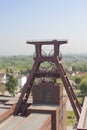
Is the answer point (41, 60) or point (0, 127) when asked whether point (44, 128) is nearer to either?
point (0, 127)

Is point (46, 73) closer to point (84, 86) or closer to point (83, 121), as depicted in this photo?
point (83, 121)

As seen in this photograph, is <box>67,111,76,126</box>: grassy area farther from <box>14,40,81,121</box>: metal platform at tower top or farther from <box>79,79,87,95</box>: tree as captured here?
<box>79,79,87,95</box>: tree

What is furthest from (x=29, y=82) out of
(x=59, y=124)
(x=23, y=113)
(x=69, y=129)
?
(x=69, y=129)

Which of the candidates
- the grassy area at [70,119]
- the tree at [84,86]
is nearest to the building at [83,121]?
the grassy area at [70,119]

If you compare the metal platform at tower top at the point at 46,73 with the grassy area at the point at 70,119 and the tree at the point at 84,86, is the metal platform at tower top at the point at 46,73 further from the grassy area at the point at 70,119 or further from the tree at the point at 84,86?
the tree at the point at 84,86

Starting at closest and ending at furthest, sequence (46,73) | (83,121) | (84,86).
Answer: (83,121) → (46,73) → (84,86)

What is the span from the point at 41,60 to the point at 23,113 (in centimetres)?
843

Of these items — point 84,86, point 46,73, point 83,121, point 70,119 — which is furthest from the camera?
point 84,86

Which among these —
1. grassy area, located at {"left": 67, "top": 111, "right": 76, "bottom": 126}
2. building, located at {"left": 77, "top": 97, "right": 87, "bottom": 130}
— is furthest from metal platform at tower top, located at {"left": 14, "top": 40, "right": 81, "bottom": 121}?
grassy area, located at {"left": 67, "top": 111, "right": 76, "bottom": 126}

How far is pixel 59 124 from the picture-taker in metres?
42.3

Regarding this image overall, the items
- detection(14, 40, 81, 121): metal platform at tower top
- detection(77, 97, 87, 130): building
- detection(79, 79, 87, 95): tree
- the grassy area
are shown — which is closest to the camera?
detection(77, 97, 87, 130): building

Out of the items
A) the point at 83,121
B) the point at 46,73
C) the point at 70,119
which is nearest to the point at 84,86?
the point at 70,119

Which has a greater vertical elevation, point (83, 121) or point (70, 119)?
point (83, 121)

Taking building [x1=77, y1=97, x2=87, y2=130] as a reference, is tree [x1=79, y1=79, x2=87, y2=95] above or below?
below
